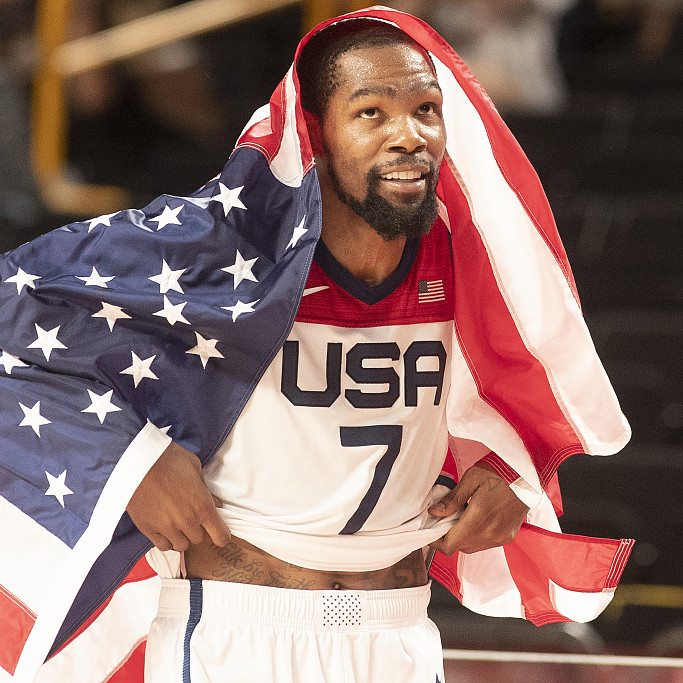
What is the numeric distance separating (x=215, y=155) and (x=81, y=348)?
9.82 feet

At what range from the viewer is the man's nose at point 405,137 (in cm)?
168

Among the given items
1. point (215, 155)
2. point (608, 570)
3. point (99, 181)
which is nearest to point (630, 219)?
point (215, 155)

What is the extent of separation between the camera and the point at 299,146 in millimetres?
1724

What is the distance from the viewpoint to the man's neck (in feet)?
5.90

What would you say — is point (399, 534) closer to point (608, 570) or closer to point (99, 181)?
point (608, 570)

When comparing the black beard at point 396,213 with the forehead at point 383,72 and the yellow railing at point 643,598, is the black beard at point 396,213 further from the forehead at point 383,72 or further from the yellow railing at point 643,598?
the yellow railing at point 643,598

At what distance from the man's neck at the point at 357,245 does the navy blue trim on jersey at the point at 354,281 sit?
0.02 meters

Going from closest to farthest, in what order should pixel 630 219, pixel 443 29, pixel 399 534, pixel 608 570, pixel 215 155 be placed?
pixel 399 534, pixel 608 570, pixel 630 219, pixel 215 155, pixel 443 29

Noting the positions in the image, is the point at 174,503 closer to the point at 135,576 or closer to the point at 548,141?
the point at 135,576

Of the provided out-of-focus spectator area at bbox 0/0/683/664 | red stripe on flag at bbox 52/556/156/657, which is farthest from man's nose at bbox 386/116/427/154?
out-of-focus spectator area at bbox 0/0/683/664

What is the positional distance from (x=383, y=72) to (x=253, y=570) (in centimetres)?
81

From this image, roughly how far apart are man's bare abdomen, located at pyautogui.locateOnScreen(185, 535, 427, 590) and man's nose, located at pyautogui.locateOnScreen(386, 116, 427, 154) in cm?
66

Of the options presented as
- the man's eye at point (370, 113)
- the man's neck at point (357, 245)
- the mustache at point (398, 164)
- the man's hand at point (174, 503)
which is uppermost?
the man's eye at point (370, 113)

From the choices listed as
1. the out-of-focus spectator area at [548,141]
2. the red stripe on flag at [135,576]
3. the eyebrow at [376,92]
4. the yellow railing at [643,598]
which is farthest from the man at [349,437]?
the yellow railing at [643,598]
